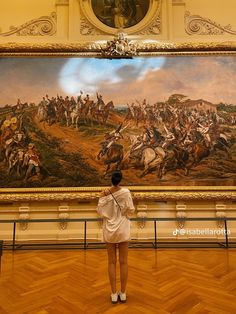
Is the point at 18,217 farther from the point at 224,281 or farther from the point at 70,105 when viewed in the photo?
the point at 224,281

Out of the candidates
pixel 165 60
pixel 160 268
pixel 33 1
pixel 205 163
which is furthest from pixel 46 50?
pixel 160 268

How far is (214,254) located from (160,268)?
170 centimetres

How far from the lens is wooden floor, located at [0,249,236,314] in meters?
3.38

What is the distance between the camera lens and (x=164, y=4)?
8562 millimetres

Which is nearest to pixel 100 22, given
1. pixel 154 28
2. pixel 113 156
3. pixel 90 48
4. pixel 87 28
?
pixel 87 28

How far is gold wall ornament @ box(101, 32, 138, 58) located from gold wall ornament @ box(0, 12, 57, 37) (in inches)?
72.0

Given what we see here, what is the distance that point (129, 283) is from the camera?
13.9ft

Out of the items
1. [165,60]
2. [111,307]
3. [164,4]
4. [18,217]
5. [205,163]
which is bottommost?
[111,307]

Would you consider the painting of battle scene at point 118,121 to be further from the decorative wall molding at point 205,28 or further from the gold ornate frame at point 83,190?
the decorative wall molding at point 205,28

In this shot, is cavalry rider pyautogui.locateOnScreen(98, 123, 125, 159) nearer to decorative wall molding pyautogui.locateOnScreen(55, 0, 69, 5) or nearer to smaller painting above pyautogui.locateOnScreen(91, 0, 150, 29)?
smaller painting above pyautogui.locateOnScreen(91, 0, 150, 29)

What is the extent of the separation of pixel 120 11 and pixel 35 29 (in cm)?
275

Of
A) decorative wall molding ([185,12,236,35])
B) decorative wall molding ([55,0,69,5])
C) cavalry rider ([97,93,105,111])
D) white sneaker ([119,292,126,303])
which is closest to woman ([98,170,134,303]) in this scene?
white sneaker ([119,292,126,303])

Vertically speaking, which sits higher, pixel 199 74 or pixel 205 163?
pixel 199 74

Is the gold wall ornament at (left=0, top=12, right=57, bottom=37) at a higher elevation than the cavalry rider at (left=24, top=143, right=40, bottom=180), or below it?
higher
